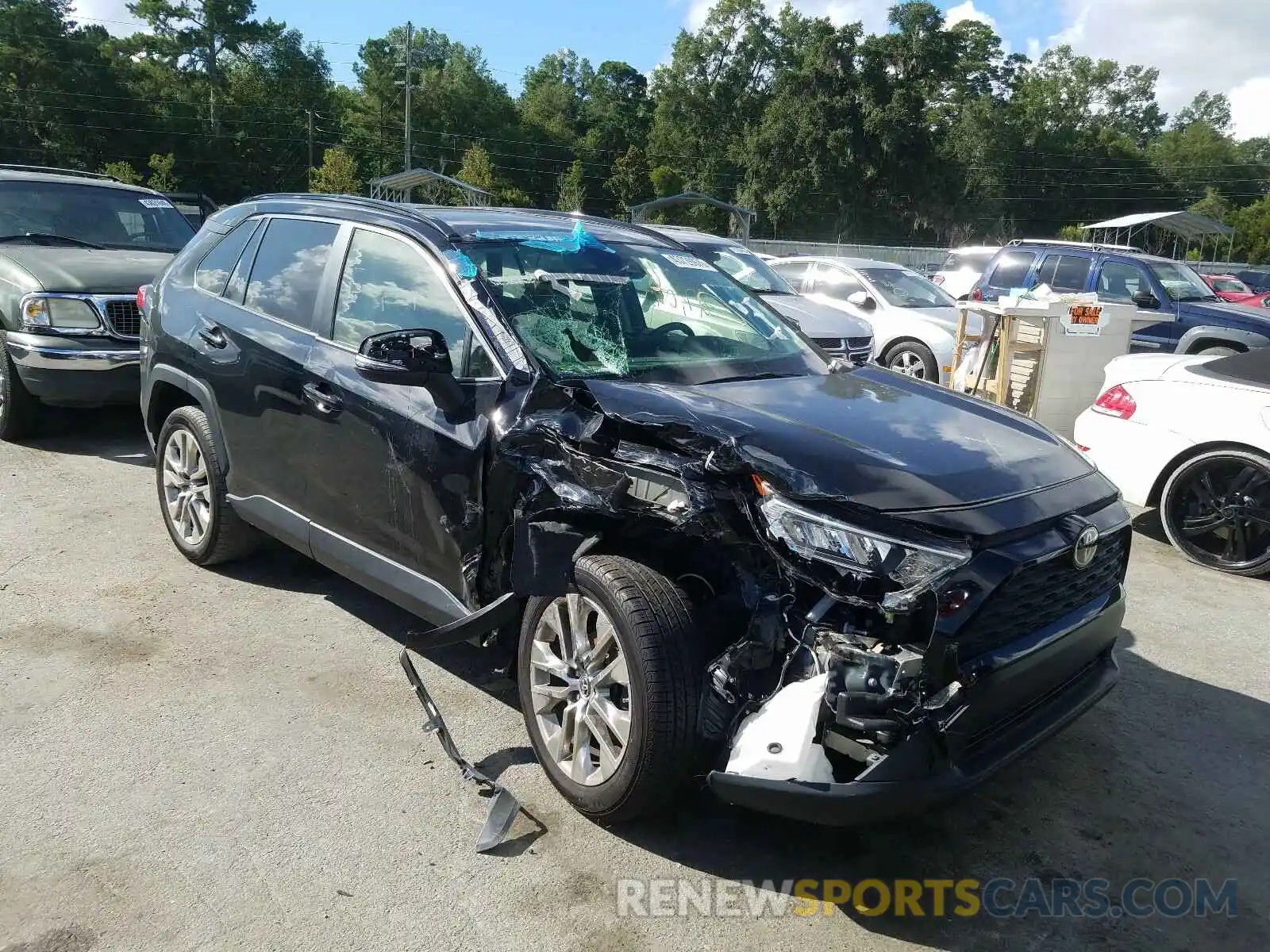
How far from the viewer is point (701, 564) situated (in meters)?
2.94

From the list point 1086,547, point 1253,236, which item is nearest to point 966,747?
point 1086,547

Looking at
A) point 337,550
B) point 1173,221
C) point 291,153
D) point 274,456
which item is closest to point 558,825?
point 337,550

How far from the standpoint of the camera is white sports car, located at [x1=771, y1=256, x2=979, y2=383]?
11.2 meters

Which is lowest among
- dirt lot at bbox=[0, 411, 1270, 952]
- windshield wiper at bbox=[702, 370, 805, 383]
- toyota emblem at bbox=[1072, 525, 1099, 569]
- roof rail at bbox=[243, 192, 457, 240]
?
dirt lot at bbox=[0, 411, 1270, 952]

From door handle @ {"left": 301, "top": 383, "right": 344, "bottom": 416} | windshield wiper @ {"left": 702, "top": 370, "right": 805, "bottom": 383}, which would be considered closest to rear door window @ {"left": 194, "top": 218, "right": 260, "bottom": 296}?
door handle @ {"left": 301, "top": 383, "right": 344, "bottom": 416}

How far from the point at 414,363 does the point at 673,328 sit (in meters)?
1.12

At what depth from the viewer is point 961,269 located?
16016 millimetres

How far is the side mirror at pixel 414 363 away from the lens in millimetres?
3326

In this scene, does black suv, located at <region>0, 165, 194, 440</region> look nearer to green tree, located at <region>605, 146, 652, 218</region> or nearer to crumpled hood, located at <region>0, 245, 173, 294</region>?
crumpled hood, located at <region>0, 245, 173, 294</region>

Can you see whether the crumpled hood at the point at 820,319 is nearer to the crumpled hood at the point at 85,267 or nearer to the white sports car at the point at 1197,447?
the white sports car at the point at 1197,447

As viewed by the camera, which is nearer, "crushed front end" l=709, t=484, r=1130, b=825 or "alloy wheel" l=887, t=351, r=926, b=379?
"crushed front end" l=709, t=484, r=1130, b=825

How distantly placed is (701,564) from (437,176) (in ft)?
98.9

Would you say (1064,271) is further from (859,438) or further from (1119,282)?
(859,438)

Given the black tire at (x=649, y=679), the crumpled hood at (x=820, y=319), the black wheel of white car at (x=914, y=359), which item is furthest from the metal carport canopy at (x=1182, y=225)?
the black tire at (x=649, y=679)
